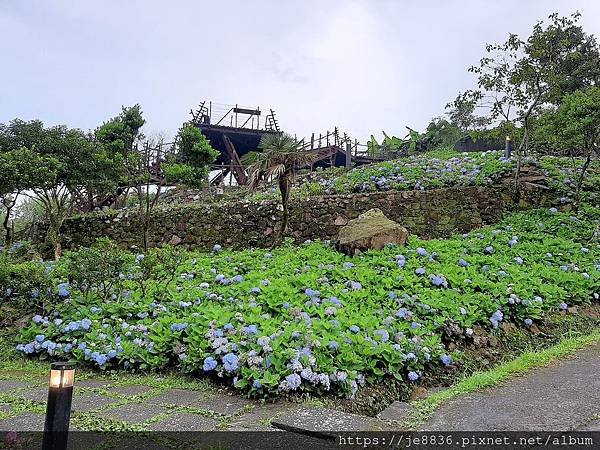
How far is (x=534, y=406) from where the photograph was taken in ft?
10.7

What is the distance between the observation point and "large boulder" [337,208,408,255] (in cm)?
733

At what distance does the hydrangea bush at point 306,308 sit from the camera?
3.81 m

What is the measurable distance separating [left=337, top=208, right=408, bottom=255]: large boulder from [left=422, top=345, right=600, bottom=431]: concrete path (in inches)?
137

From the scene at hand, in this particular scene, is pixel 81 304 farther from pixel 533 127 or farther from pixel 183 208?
pixel 533 127

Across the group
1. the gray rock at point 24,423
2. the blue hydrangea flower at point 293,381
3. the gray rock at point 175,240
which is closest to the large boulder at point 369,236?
the blue hydrangea flower at point 293,381

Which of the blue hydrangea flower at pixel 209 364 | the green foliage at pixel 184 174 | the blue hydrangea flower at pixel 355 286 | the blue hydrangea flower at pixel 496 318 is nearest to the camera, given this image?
the blue hydrangea flower at pixel 209 364

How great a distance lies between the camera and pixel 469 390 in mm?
3676

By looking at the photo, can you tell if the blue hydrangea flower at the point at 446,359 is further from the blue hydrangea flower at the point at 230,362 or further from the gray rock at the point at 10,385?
the gray rock at the point at 10,385

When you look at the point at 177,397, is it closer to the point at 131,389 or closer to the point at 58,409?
the point at 131,389

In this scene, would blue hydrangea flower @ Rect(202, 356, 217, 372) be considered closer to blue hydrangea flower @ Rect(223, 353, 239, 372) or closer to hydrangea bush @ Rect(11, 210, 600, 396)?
hydrangea bush @ Rect(11, 210, 600, 396)

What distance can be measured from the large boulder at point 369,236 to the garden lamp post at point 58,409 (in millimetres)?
5341

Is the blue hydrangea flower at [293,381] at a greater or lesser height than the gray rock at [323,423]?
greater

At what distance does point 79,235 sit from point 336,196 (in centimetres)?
617

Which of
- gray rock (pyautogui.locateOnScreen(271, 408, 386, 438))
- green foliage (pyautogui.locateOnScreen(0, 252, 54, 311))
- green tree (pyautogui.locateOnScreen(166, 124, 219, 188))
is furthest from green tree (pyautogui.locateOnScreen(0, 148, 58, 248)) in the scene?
gray rock (pyautogui.locateOnScreen(271, 408, 386, 438))
